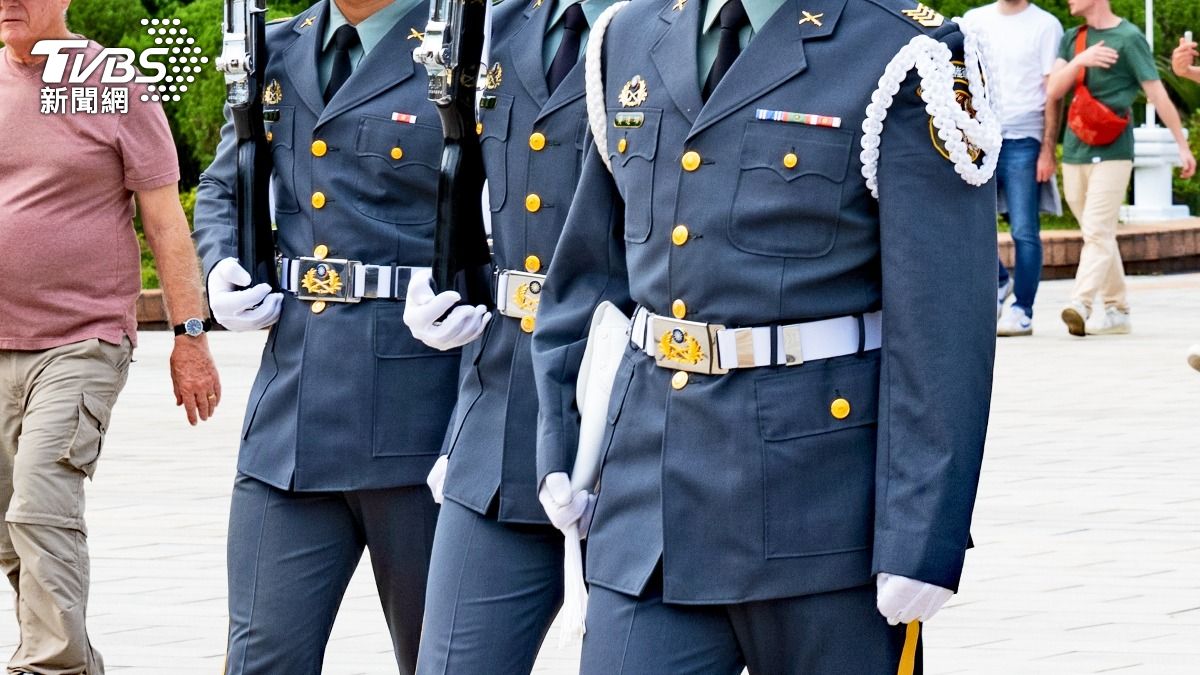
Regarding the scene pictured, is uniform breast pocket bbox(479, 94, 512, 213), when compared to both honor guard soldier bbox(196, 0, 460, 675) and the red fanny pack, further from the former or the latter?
the red fanny pack

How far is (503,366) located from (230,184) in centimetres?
96

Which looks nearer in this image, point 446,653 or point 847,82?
point 847,82

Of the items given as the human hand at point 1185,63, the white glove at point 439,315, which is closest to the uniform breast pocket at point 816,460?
the white glove at point 439,315

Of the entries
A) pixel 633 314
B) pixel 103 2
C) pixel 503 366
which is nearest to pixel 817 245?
pixel 633 314

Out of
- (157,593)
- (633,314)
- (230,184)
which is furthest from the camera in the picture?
(157,593)

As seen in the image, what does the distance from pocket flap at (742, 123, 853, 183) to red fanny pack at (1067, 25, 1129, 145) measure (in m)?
9.64

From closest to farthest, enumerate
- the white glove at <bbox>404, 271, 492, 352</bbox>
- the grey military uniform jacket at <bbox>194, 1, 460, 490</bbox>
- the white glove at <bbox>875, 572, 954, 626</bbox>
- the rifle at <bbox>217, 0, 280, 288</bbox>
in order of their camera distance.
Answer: the white glove at <bbox>875, 572, 954, 626</bbox> < the white glove at <bbox>404, 271, 492, 352</bbox> < the grey military uniform jacket at <bbox>194, 1, 460, 490</bbox> < the rifle at <bbox>217, 0, 280, 288</bbox>

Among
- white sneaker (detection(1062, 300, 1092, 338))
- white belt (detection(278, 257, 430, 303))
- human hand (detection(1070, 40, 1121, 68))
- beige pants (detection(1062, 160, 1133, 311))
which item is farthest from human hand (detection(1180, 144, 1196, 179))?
white belt (detection(278, 257, 430, 303))

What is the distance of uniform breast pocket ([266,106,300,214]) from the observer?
4840mm

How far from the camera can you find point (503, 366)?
4.39 meters

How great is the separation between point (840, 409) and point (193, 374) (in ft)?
9.04

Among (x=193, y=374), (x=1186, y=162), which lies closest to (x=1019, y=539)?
(x=193, y=374)

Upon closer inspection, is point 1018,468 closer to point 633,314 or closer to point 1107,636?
point 1107,636

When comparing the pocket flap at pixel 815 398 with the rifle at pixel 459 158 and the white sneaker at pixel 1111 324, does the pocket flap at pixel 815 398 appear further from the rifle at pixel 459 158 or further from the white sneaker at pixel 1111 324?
the white sneaker at pixel 1111 324
